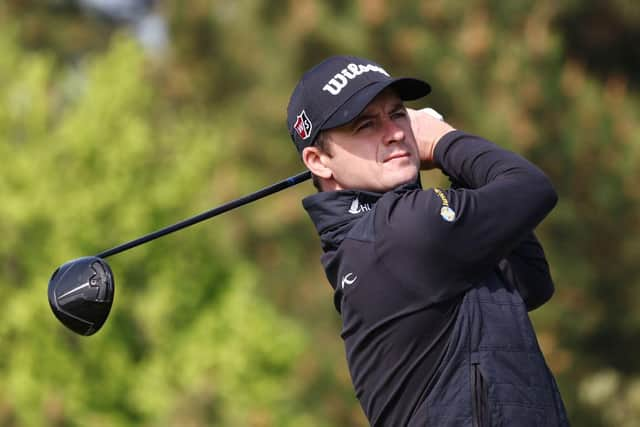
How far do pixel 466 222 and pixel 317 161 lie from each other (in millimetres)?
517

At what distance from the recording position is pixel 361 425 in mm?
14781

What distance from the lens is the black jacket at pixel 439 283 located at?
9.65ft

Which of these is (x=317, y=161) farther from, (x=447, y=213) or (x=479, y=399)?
→ (x=479, y=399)

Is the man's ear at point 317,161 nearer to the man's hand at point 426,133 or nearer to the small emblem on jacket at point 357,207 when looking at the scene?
the small emblem on jacket at point 357,207

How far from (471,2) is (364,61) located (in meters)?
12.0

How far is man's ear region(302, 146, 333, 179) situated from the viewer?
3.27 meters

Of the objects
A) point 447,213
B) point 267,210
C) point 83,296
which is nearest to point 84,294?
point 83,296

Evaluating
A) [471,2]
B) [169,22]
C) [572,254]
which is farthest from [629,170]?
[169,22]

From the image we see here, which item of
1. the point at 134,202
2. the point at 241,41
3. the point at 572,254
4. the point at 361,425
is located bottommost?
the point at 361,425

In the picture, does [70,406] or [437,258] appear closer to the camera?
[437,258]

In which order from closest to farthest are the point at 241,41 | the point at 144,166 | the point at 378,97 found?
the point at 378,97 → the point at 144,166 → the point at 241,41

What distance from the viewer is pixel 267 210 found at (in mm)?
16953

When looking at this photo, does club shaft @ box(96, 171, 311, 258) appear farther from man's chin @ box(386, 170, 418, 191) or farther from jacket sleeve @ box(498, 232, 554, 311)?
jacket sleeve @ box(498, 232, 554, 311)

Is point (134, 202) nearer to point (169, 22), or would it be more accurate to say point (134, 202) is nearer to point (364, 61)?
point (169, 22)
